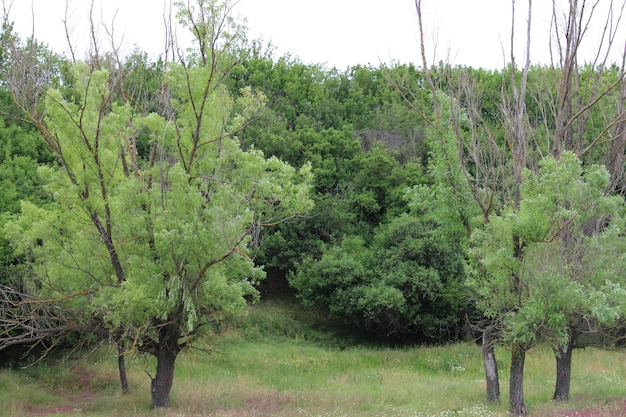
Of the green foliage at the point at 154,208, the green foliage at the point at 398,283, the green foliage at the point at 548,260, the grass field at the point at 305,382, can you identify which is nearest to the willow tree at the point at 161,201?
the green foliage at the point at 154,208

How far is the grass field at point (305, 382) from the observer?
50.6 feet

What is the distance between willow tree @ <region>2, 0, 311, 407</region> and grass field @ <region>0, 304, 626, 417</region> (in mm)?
2724

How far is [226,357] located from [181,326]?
1196cm

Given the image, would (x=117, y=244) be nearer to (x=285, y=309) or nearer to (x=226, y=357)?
(x=226, y=357)

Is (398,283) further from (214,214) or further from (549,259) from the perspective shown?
(214,214)

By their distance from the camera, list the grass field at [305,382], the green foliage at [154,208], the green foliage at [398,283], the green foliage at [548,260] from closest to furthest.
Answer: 1. the green foliage at [548,260]
2. the green foliage at [154,208]
3. the grass field at [305,382]
4. the green foliage at [398,283]

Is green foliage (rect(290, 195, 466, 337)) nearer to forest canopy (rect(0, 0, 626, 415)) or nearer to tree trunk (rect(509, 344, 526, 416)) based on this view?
forest canopy (rect(0, 0, 626, 415))

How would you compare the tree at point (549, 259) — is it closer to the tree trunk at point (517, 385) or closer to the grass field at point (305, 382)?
the tree trunk at point (517, 385)

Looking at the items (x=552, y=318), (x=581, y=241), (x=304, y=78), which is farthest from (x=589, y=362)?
(x=304, y=78)

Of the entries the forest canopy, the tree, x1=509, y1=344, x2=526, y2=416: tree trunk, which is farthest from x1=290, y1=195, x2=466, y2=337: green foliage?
the tree

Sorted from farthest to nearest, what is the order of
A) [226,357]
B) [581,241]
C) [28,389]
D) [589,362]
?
1. [226,357]
2. [589,362]
3. [28,389]
4. [581,241]

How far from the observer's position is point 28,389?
62.5 feet

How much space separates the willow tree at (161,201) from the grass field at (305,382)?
272 centimetres

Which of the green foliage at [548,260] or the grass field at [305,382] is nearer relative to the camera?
the green foliage at [548,260]
